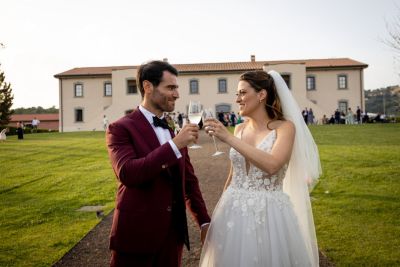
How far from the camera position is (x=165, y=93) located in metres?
2.79

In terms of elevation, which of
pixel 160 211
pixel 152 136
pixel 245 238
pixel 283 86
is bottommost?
pixel 245 238

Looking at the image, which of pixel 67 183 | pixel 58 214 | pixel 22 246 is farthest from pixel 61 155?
pixel 22 246

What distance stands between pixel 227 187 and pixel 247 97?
940 mm

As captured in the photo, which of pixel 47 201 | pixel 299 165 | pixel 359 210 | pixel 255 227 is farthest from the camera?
pixel 47 201

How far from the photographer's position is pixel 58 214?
291 inches

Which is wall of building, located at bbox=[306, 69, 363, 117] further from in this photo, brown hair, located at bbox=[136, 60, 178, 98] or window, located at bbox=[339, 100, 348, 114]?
brown hair, located at bbox=[136, 60, 178, 98]

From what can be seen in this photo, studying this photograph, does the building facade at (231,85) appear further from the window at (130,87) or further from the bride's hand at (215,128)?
the bride's hand at (215,128)

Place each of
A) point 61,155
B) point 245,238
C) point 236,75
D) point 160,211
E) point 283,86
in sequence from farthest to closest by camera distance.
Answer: point 236,75 → point 61,155 → point 283,86 → point 245,238 → point 160,211

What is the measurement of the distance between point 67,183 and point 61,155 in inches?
234

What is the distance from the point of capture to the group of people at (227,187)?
103 inches

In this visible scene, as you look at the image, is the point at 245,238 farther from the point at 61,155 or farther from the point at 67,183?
the point at 61,155

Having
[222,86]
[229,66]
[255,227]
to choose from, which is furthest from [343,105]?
[255,227]

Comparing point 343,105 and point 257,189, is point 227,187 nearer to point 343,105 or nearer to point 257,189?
point 257,189

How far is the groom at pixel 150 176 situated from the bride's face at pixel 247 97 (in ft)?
2.39
